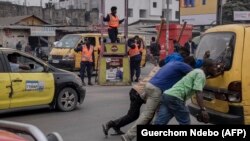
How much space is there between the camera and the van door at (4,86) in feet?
32.1

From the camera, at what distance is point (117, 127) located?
8.35m

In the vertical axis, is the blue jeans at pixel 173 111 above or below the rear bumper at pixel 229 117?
above

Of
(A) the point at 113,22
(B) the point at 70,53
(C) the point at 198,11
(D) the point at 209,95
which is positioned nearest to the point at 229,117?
(D) the point at 209,95

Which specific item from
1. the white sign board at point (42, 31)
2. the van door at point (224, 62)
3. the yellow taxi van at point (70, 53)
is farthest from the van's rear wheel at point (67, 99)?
the white sign board at point (42, 31)

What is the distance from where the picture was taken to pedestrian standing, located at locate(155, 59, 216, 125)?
21.5 feet

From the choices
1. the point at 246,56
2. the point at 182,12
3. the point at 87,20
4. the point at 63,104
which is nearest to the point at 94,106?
the point at 63,104

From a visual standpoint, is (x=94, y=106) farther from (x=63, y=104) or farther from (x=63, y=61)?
(x=63, y=61)

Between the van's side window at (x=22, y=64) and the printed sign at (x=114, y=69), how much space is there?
6.38 m

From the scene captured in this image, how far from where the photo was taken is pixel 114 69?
16.9 meters

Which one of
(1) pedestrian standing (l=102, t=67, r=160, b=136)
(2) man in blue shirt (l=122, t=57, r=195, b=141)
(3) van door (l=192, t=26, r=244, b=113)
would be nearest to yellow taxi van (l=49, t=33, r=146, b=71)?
(1) pedestrian standing (l=102, t=67, r=160, b=136)

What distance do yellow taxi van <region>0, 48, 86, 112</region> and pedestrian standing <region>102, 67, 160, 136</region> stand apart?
2.57 meters

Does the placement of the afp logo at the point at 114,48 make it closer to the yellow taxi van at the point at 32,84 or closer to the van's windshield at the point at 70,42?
the van's windshield at the point at 70,42

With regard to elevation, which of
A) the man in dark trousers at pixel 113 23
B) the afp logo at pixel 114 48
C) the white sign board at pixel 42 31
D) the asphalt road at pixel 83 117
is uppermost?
the man in dark trousers at pixel 113 23

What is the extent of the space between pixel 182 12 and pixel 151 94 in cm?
3532
